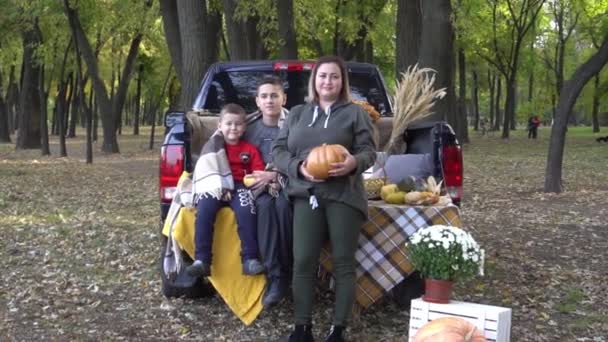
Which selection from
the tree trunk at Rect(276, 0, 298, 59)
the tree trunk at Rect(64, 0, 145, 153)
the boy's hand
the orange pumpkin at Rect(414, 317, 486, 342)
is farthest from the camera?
the tree trunk at Rect(64, 0, 145, 153)

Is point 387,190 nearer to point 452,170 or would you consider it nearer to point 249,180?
point 452,170

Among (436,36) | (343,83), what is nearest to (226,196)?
(343,83)

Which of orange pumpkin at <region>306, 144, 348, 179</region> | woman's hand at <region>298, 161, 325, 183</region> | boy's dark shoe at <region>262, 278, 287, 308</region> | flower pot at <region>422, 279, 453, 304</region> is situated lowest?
boy's dark shoe at <region>262, 278, 287, 308</region>

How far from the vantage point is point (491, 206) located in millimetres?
12125

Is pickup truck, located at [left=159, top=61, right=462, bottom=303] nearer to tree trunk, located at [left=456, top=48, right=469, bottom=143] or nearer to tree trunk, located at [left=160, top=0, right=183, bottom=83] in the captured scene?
tree trunk, located at [left=160, top=0, right=183, bottom=83]

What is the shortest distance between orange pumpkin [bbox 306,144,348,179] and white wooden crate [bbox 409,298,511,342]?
0.95 meters

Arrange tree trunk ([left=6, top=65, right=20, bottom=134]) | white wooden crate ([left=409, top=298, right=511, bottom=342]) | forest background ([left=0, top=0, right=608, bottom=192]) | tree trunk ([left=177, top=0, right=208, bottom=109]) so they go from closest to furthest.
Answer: white wooden crate ([left=409, top=298, right=511, bottom=342])
tree trunk ([left=177, top=0, right=208, bottom=109])
forest background ([left=0, top=0, right=608, bottom=192])
tree trunk ([left=6, top=65, right=20, bottom=134])

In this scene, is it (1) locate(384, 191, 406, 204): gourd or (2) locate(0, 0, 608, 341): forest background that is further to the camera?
(2) locate(0, 0, 608, 341): forest background

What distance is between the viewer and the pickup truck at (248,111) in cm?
568

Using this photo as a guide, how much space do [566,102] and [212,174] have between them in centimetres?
941

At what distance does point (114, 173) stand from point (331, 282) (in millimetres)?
14373

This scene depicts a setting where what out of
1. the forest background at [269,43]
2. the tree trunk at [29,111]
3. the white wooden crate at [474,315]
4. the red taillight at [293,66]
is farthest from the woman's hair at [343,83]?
the tree trunk at [29,111]

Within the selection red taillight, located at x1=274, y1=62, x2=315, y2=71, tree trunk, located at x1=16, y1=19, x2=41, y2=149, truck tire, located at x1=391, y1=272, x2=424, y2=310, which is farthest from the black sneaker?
tree trunk, located at x1=16, y1=19, x2=41, y2=149

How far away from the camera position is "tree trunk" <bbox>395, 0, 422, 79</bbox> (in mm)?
11859
